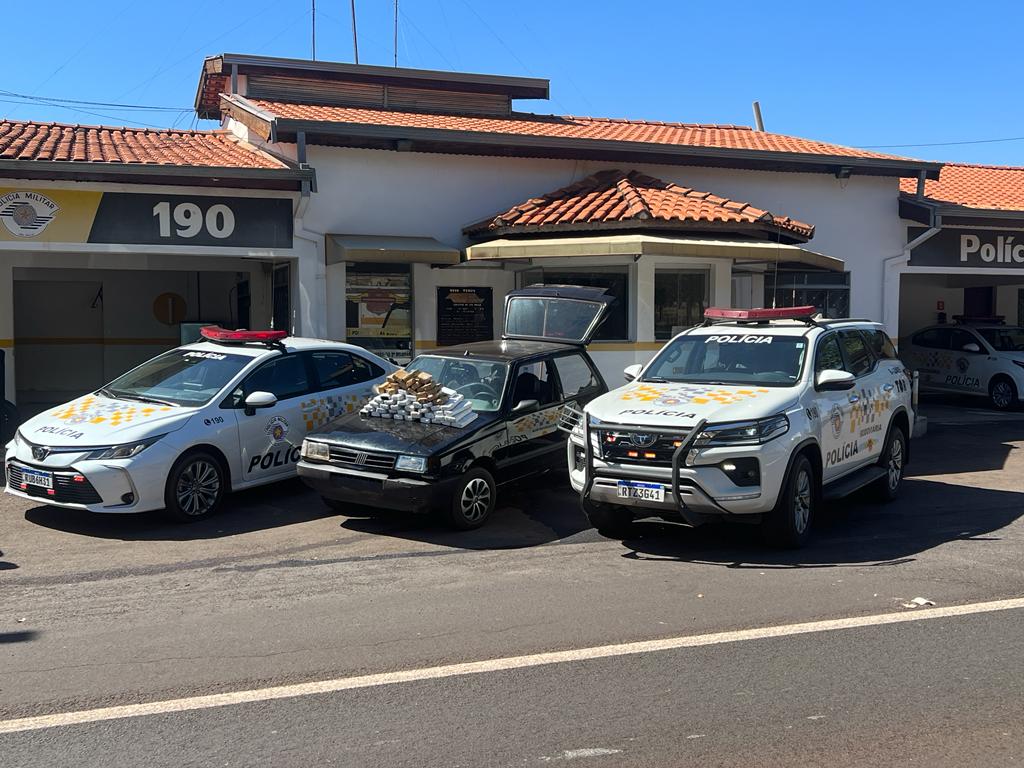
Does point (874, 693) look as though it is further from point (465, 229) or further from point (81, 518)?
point (465, 229)

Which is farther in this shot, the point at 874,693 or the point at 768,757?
the point at 874,693

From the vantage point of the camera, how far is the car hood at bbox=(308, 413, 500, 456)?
27.4 ft

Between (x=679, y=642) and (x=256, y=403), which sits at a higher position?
(x=256, y=403)

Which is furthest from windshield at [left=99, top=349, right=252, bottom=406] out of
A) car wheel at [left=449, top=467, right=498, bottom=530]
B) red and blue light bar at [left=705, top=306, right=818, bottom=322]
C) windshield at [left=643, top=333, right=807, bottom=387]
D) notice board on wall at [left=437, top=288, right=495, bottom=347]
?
notice board on wall at [left=437, top=288, right=495, bottom=347]

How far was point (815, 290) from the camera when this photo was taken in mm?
16875

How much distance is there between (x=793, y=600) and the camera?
6.46m

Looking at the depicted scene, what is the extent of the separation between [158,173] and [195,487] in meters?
5.24

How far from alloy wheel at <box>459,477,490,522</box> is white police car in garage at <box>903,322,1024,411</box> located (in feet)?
42.7

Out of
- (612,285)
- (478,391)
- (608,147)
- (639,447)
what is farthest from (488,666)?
(608,147)

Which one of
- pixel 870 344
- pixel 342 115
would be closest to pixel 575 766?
pixel 870 344

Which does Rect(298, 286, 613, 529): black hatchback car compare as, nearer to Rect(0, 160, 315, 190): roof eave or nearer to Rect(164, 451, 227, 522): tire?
Rect(164, 451, 227, 522): tire

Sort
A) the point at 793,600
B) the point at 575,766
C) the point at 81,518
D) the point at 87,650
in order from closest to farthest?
the point at 575,766
the point at 87,650
the point at 793,600
the point at 81,518

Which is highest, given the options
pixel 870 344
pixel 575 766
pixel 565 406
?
pixel 870 344

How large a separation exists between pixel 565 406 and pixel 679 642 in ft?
14.9
